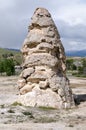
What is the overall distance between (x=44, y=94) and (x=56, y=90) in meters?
0.91

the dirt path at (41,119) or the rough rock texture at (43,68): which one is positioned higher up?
→ the rough rock texture at (43,68)

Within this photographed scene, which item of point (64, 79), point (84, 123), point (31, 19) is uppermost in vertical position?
point (31, 19)

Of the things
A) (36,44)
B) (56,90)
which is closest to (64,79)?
(56,90)

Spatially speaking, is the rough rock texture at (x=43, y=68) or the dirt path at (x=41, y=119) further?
the rough rock texture at (x=43, y=68)

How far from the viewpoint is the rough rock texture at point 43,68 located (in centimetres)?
2629

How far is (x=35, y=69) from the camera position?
1100 inches

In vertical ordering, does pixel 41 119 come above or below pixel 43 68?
below

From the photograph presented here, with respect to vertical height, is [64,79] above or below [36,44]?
below

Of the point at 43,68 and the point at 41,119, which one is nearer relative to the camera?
the point at 41,119

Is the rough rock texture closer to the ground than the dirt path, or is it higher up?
higher up

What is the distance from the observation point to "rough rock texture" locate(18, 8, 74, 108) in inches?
1035

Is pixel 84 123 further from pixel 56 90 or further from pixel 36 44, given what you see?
pixel 36 44

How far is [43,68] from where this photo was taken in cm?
2758

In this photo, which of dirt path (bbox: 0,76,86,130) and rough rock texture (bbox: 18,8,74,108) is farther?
rough rock texture (bbox: 18,8,74,108)
